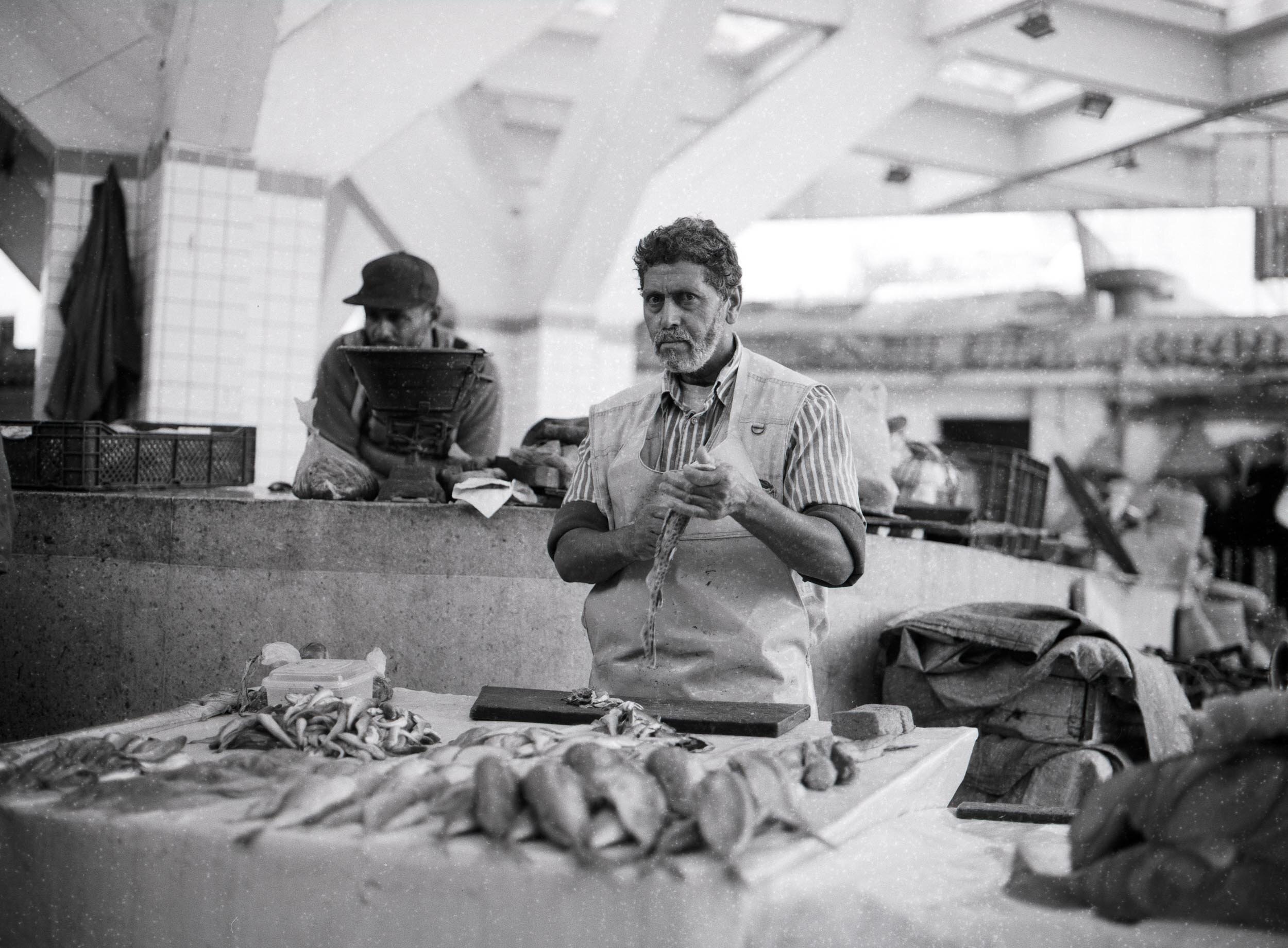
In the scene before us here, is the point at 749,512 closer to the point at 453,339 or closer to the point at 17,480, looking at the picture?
the point at 453,339

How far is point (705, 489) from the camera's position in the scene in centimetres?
248

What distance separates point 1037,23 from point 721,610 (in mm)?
7212

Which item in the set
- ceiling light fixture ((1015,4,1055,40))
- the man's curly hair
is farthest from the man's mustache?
ceiling light fixture ((1015,4,1055,40))

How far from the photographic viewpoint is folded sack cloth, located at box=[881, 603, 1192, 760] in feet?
13.7

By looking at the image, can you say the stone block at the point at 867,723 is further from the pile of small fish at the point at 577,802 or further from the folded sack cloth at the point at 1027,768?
the folded sack cloth at the point at 1027,768

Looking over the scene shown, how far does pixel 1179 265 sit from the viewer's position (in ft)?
55.9

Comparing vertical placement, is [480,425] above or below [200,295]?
below

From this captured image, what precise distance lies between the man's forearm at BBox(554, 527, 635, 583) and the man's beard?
376 millimetres

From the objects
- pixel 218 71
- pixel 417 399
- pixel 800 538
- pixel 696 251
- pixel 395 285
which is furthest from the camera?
pixel 218 71

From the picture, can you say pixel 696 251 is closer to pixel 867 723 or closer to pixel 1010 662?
pixel 867 723

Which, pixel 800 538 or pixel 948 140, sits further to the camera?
pixel 948 140

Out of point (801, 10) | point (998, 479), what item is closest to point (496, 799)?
point (998, 479)

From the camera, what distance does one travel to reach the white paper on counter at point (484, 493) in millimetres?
4129

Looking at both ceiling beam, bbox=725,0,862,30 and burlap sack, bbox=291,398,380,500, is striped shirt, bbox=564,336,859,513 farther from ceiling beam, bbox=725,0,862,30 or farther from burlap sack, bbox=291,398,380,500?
ceiling beam, bbox=725,0,862,30
